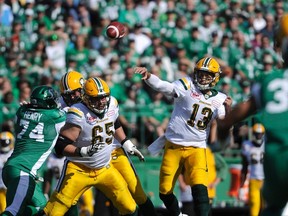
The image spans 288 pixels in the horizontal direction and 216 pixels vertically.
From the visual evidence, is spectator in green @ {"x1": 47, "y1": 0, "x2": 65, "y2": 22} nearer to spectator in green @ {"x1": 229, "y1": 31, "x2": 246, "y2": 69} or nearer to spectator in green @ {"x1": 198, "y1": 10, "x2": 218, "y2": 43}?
spectator in green @ {"x1": 198, "y1": 10, "x2": 218, "y2": 43}

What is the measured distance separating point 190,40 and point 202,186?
6897 mm

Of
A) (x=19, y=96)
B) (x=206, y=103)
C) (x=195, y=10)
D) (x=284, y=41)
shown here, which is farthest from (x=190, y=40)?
(x=284, y=41)

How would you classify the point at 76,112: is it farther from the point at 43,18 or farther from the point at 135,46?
the point at 43,18

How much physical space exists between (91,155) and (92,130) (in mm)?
357

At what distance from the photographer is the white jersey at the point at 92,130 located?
1000cm

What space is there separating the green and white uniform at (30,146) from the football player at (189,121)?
152cm

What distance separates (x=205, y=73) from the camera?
10984mm

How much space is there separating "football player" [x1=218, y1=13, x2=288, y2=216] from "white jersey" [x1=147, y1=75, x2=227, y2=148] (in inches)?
172

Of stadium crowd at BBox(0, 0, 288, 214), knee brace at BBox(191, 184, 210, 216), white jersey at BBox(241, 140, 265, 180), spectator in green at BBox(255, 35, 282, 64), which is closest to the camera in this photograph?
knee brace at BBox(191, 184, 210, 216)

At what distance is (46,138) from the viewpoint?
9.84m

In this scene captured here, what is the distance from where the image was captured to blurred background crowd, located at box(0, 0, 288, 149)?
15.2m

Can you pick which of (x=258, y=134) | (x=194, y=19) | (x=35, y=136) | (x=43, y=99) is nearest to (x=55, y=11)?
(x=194, y=19)

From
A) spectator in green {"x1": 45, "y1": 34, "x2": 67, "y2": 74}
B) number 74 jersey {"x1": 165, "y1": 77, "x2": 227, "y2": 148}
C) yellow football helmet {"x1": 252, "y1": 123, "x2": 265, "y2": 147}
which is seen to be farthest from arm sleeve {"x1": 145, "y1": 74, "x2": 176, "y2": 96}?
spectator in green {"x1": 45, "y1": 34, "x2": 67, "y2": 74}

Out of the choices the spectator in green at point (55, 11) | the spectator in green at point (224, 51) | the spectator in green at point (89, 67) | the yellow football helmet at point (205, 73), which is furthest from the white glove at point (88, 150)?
the spectator in green at point (55, 11)
